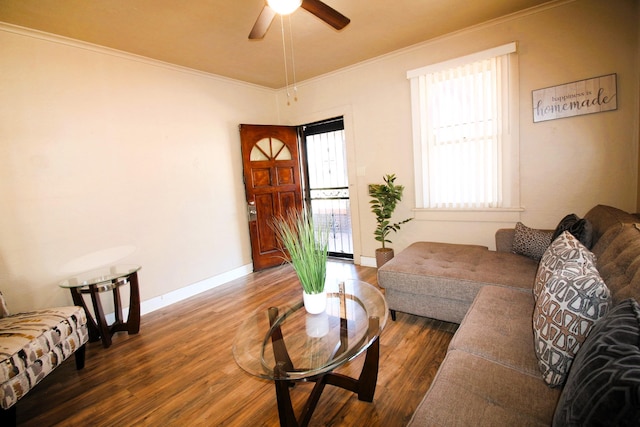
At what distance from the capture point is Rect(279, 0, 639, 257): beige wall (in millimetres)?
2404

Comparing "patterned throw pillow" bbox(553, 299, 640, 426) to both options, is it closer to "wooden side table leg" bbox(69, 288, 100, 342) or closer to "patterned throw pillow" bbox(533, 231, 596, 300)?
"patterned throw pillow" bbox(533, 231, 596, 300)

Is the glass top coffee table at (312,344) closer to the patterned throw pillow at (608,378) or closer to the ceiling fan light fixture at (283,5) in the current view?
the patterned throw pillow at (608,378)

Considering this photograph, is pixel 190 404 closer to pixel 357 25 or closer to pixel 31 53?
pixel 31 53

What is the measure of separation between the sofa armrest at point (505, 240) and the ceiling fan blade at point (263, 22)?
2.57 metres

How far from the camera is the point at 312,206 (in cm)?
471

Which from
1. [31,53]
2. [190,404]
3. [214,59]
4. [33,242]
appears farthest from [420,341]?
[31,53]

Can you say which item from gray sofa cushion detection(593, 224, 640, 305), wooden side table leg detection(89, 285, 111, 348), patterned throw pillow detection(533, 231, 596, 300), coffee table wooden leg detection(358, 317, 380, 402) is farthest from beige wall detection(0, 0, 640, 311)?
coffee table wooden leg detection(358, 317, 380, 402)

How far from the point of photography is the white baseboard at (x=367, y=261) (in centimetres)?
396

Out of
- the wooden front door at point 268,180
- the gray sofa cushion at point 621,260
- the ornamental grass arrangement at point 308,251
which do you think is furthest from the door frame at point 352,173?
the gray sofa cushion at point 621,260

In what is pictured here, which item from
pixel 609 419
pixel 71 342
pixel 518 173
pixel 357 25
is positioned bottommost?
pixel 71 342

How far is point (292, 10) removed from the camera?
5.73ft

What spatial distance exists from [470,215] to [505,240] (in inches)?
22.1

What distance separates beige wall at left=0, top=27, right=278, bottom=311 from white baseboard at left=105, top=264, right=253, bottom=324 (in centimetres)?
7

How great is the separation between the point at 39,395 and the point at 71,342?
0.37 meters
